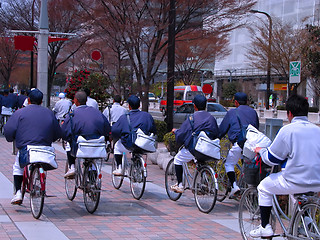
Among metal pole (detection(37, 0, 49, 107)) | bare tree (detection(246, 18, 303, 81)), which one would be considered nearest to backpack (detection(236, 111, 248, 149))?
metal pole (detection(37, 0, 49, 107))

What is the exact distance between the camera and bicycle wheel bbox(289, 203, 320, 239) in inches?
180

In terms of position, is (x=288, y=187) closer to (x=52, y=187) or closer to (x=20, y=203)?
(x=20, y=203)

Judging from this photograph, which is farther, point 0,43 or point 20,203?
point 0,43

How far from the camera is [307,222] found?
4629mm

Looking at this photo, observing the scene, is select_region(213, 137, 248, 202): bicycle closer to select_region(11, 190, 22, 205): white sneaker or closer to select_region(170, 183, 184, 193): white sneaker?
select_region(170, 183, 184, 193): white sneaker

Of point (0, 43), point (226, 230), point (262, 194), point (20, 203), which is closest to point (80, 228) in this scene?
point (20, 203)

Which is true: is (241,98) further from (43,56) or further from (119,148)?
(43,56)

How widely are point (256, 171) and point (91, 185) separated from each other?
2.56 meters

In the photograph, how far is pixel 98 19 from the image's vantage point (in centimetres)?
1532

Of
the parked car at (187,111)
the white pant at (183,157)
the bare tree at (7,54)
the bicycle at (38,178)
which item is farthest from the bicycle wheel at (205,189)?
the bare tree at (7,54)

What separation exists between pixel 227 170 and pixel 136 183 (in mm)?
1591

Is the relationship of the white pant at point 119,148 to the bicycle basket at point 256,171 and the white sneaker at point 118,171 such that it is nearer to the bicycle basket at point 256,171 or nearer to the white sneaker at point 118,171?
the white sneaker at point 118,171

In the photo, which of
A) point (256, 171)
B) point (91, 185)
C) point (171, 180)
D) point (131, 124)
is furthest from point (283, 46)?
point (256, 171)

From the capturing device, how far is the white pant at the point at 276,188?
15.5 feet
